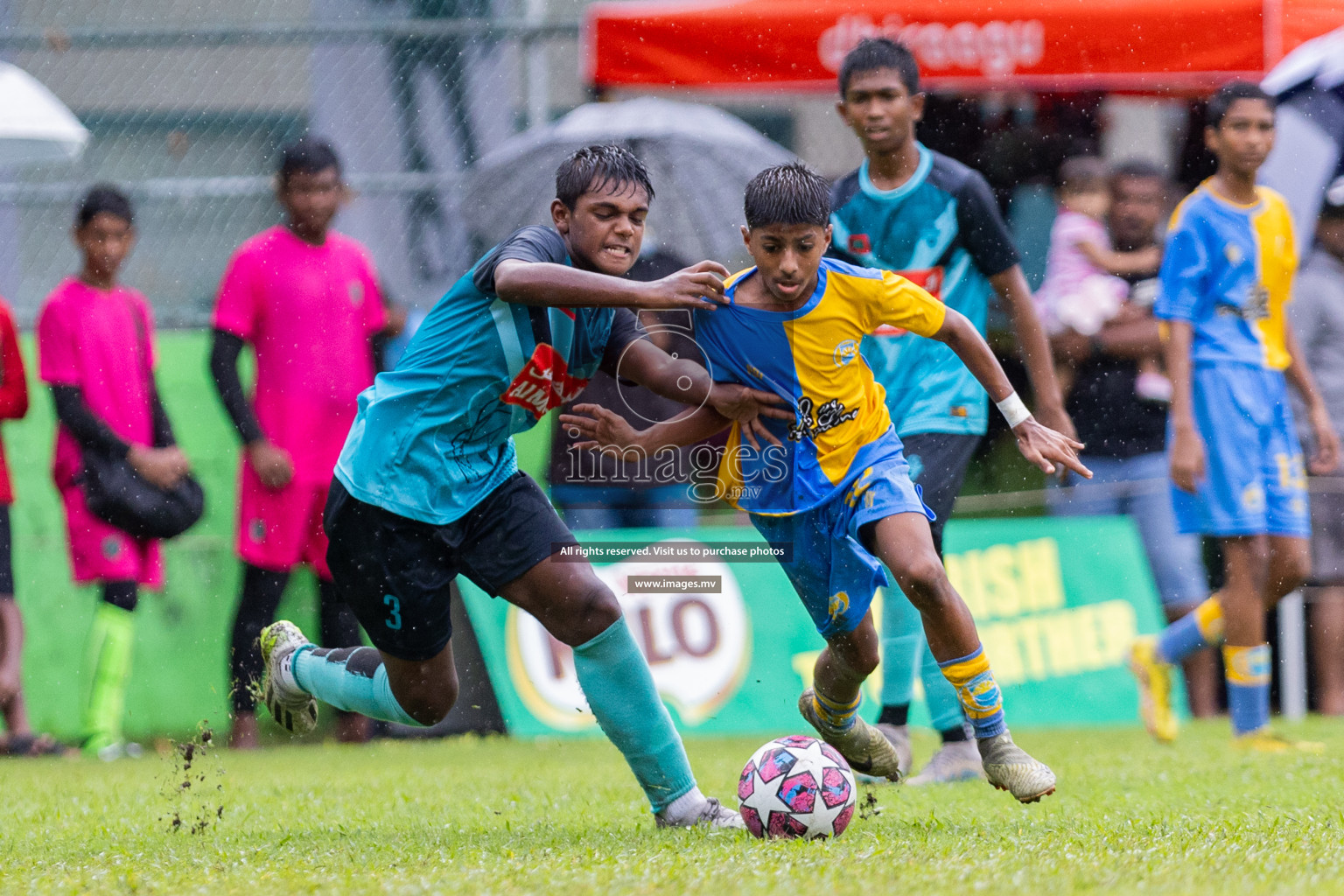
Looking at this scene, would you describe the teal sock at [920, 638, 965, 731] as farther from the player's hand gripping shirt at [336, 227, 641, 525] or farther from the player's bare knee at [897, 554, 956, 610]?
the player's hand gripping shirt at [336, 227, 641, 525]

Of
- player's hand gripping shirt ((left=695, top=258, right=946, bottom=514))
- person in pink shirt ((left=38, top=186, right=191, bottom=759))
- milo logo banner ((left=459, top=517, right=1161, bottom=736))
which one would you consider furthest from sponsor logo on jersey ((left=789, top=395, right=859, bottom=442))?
person in pink shirt ((left=38, top=186, right=191, bottom=759))

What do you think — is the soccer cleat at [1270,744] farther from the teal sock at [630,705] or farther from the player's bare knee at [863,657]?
the teal sock at [630,705]

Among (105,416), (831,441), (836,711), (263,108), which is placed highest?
(263,108)

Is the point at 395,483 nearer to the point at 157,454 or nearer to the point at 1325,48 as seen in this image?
Result: the point at 157,454

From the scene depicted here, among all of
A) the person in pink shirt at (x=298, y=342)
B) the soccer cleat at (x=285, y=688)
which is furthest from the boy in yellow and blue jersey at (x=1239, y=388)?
the soccer cleat at (x=285, y=688)

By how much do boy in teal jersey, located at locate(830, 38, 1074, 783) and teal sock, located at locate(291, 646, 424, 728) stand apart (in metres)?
1.73

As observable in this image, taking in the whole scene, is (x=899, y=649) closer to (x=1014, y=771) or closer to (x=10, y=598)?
(x=1014, y=771)

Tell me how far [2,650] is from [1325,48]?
6.20 meters

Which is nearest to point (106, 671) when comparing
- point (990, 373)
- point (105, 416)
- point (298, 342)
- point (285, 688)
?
point (105, 416)

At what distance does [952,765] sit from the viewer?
5.04m

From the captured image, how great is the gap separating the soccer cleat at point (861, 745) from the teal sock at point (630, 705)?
55cm

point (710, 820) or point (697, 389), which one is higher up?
point (697, 389)

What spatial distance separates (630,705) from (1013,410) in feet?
4.05

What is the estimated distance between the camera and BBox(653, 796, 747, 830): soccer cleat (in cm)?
382
